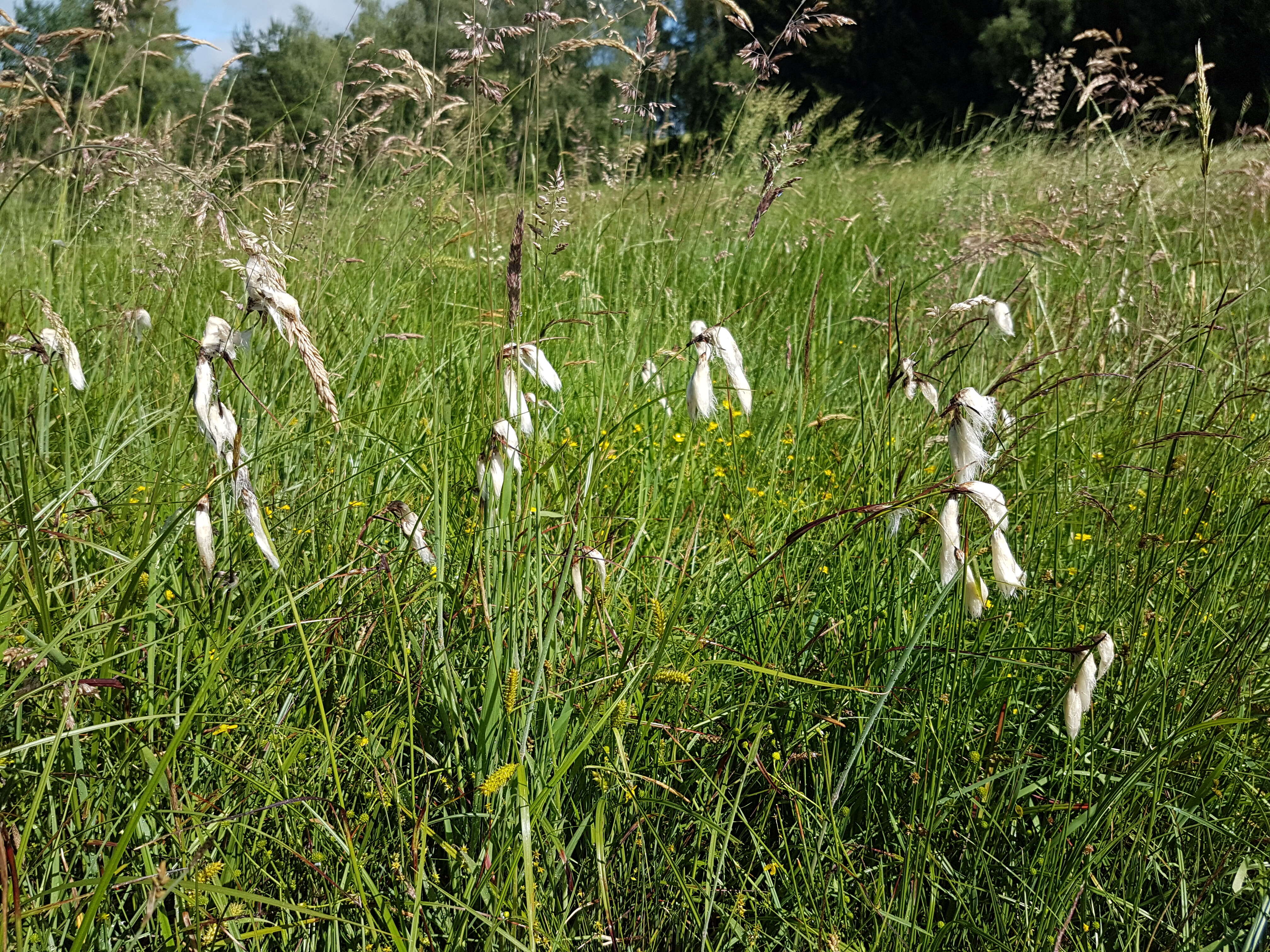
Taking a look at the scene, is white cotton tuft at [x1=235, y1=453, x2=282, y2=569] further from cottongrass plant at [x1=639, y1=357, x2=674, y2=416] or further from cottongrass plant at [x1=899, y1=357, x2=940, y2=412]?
cottongrass plant at [x1=899, y1=357, x2=940, y2=412]

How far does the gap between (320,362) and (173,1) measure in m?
2.57

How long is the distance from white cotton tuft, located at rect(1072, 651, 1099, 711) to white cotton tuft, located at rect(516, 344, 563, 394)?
2.68 ft

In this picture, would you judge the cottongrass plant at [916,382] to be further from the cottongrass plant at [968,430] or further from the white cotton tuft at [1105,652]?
the white cotton tuft at [1105,652]

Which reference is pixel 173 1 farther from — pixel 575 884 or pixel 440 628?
pixel 575 884

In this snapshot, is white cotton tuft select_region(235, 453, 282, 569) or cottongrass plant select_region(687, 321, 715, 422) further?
cottongrass plant select_region(687, 321, 715, 422)

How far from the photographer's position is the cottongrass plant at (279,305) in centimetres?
84

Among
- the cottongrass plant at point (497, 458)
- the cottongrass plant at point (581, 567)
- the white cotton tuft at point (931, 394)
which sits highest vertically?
the white cotton tuft at point (931, 394)

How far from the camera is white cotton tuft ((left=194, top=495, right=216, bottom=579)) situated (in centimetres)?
106

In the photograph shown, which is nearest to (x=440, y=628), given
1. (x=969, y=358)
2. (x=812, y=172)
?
(x=969, y=358)

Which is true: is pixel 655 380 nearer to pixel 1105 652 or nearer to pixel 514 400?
pixel 514 400

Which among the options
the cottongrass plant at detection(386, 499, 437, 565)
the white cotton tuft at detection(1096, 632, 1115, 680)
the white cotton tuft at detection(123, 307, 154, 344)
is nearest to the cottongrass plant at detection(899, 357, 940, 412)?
the white cotton tuft at detection(1096, 632, 1115, 680)

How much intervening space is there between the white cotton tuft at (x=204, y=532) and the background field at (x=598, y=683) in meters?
0.06

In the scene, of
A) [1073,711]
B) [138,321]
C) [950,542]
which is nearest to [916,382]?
[950,542]

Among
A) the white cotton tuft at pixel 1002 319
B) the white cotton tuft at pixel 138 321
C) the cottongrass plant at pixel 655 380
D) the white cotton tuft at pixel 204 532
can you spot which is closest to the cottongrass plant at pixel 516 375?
the cottongrass plant at pixel 655 380
